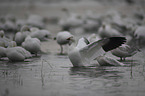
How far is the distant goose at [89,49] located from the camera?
8.92 m

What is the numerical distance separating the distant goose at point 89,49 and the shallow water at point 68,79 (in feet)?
1.06

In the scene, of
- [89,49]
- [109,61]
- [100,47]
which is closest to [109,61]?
[109,61]

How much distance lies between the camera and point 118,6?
3997cm

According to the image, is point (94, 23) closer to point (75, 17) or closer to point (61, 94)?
point (75, 17)

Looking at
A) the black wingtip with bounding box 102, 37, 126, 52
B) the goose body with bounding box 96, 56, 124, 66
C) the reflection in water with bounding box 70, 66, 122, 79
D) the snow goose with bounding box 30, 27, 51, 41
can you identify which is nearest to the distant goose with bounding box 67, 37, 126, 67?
the black wingtip with bounding box 102, 37, 126, 52

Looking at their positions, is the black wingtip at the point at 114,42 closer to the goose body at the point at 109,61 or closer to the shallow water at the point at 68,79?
the goose body at the point at 109,61

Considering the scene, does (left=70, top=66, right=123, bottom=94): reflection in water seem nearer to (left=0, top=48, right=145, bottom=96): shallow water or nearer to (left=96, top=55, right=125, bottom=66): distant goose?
(left=0, top=48, right=145, bottom=96): shallow water

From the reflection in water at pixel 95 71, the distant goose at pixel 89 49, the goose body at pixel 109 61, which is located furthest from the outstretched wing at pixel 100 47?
the reflection in water at pixel 95 71

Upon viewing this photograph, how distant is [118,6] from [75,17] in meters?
15.0

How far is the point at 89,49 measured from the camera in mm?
9031

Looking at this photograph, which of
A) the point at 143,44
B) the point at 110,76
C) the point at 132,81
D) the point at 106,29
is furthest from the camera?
the point at 106,29

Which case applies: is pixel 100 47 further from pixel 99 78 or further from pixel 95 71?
pixel 99 78

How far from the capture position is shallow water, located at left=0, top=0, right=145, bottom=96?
6465mm

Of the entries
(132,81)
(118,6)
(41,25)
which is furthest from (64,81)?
(118,6)
